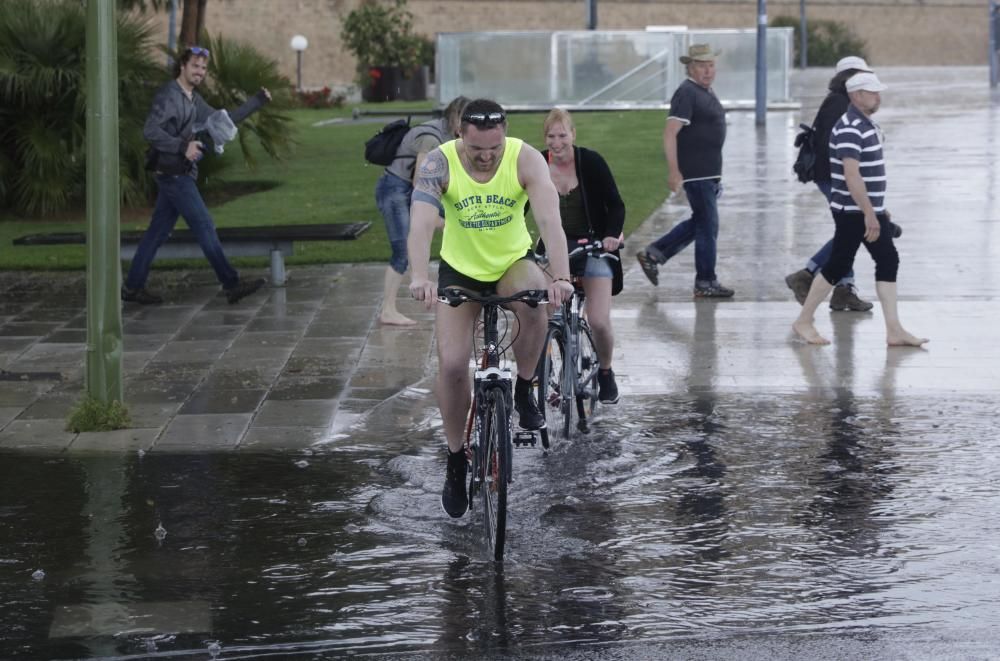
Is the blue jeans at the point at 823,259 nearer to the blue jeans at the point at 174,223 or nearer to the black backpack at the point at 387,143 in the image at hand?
the black backpack at the point at 387,143

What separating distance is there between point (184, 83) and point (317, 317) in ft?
6.46

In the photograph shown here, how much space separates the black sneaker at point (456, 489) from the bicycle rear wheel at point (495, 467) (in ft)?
0.73

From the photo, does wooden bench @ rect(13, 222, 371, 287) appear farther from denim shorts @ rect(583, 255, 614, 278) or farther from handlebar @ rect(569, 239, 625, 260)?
handlebar @ rect(569, 239, 625, 260)

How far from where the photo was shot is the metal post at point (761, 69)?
31.0 m

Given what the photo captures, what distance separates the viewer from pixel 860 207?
382 inches

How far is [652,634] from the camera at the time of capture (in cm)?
520

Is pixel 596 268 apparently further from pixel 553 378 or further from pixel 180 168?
pixel 180 168

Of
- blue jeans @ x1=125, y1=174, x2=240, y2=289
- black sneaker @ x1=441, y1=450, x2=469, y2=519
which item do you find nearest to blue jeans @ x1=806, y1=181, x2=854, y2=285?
blue jeans @ x1=125, y1=174, x2=240, y2=289

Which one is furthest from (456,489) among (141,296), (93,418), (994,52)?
(994,52)

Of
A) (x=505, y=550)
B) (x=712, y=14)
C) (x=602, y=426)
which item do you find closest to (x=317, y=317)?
(x=602, y=426)

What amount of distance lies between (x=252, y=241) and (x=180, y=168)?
1.19m

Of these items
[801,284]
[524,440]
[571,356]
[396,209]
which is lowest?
[524,440]

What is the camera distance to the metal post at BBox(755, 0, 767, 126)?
102 ft

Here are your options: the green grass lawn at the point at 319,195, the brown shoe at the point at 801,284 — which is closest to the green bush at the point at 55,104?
the green grass lawn at the point at 319,195
